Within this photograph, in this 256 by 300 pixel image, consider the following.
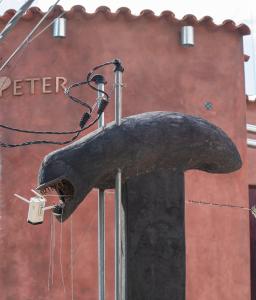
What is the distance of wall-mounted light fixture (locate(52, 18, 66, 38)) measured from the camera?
51.0ft

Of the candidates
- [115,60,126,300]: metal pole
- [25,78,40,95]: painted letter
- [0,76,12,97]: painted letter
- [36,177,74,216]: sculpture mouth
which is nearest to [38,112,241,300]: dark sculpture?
[36,177,74,216]: sculpture mouth

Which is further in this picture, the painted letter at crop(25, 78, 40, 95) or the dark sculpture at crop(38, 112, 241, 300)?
the painted letter at crop(25, 78, 40, 95)

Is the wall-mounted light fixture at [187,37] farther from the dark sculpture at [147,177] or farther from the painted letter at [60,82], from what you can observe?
the dark sculpture at [147,177]

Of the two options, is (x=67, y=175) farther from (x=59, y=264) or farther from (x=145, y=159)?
(x=59, y=264)

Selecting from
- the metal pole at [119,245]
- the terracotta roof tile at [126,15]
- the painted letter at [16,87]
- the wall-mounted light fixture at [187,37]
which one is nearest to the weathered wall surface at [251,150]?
the terracotta roof tile at [126,15]

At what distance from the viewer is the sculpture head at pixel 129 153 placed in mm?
9875

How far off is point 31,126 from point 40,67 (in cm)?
111

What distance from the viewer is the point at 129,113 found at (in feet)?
51.4

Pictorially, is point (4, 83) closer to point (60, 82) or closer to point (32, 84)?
point (32, 84)

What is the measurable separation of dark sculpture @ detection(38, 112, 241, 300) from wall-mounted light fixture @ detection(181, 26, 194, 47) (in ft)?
19.4

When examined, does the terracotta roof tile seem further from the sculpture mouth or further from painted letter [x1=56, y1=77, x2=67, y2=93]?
the sculpture mouth

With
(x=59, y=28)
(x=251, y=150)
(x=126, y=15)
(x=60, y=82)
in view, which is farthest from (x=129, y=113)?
(x=251, y=150)

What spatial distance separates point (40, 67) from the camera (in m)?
15.7

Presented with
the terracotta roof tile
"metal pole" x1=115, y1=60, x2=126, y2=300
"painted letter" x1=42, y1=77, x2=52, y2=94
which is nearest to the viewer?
"metal pole" x1=115, y1=60, x2=126, y2=300
